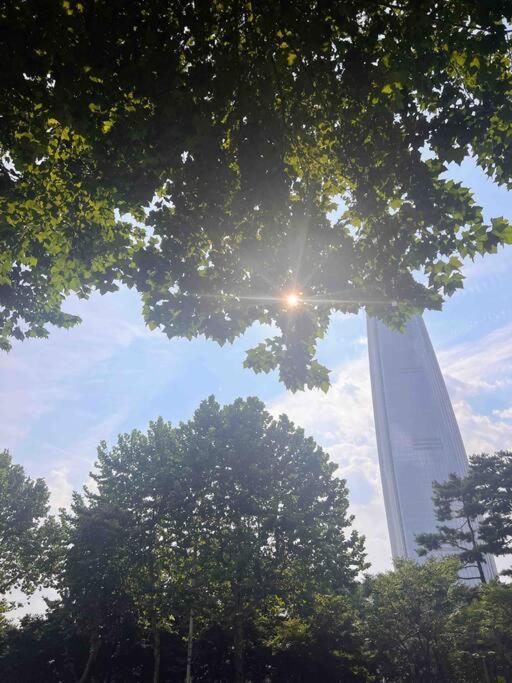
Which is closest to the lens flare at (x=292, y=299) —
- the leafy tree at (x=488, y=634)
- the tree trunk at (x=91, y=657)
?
A: the leafy tree at (x=488, y=634)

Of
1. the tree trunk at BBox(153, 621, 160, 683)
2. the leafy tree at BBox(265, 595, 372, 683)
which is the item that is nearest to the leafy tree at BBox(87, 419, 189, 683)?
the tree trunk at BBox(153, 621, 160, 683)

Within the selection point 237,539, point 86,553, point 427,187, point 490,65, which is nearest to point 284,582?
point 237,539

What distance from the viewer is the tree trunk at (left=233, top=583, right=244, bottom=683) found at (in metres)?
26.5

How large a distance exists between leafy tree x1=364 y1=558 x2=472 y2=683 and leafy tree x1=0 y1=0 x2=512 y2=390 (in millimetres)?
22142

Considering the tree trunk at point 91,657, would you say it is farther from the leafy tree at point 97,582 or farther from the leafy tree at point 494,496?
the leafy tree at point 494,496

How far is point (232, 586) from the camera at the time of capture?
27.4 metres

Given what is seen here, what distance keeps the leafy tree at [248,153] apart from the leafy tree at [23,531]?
33288mm

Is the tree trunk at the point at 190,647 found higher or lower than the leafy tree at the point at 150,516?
lower

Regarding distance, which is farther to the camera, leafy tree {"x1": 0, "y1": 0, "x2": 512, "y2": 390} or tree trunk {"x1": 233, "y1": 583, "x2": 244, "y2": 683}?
tree trunk {"x1": 233, "y1": 583, "x2": 244, "y2": 683}

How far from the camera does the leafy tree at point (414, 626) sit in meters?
23.0

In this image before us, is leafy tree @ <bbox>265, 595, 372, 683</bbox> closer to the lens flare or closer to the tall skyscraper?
the lens flare

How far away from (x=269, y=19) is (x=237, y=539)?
29.2m

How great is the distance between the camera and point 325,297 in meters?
8.44

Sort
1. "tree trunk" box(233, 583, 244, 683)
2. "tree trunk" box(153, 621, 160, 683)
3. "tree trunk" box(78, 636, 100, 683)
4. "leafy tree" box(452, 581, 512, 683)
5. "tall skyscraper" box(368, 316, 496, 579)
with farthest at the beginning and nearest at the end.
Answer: "tall skyscraper" box(368, 316, 496, 579) < "tree trunk" box(78, 636, 100, 683) < "tree trunk" box(153, 621, 160, 683) < "tree trunk" box(233, 583, 244, 683) < "leafy tree" box(452, 581, 512, 683)
